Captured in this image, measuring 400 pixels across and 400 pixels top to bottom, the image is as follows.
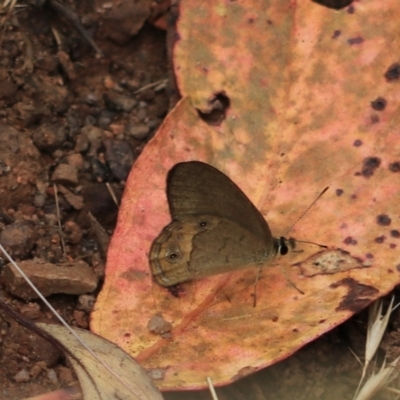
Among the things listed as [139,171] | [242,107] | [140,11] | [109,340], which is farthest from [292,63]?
[109,340]

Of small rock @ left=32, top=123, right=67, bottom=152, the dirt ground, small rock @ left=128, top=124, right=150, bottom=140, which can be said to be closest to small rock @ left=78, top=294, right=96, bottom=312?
the dirt ground

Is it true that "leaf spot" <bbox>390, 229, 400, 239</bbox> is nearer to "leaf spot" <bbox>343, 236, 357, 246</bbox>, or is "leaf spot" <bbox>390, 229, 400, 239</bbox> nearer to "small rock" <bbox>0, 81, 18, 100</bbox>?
"leaf spot" <bbox>343, 236, 357, 246</bbox>

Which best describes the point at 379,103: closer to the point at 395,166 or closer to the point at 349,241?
the point at 395,166

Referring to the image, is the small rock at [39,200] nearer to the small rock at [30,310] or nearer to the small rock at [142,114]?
the small rock at [30,310]

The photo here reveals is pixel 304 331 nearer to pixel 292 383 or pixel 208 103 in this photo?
pixel 292 383

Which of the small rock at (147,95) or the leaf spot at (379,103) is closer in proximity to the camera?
the leaf spot at (379,103)

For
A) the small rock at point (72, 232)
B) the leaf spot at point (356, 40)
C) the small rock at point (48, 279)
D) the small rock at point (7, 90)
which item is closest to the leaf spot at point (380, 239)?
the leaf spot at point (356, 40)

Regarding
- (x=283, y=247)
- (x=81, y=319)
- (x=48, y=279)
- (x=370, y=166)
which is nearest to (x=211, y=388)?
(x=283, y=247)
